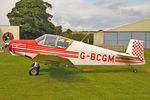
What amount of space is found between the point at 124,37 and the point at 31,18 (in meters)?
27.4

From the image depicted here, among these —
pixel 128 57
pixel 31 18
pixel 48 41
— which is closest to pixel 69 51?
pixel 48 41

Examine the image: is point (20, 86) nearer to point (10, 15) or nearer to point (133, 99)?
point (133, 99)

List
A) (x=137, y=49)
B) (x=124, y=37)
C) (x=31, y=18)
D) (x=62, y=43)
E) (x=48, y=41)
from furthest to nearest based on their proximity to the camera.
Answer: (x=124, y=37)
(x=31, y=18)
(x=137, y=49)
(x=62, y=43)
(x=48, y=41)

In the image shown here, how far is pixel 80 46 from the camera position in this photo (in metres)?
7.68

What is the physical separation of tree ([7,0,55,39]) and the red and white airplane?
29.7 metres

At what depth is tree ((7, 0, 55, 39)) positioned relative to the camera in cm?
3588

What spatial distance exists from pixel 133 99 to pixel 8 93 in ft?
13.5

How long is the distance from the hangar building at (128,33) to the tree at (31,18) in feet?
58.3


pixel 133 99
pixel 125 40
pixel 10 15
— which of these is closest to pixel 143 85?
pixel 133 99

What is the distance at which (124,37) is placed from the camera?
4212 cm

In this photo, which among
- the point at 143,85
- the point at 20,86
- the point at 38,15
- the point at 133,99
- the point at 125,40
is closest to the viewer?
the point at 133,99

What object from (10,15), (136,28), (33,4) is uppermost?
(33,4)

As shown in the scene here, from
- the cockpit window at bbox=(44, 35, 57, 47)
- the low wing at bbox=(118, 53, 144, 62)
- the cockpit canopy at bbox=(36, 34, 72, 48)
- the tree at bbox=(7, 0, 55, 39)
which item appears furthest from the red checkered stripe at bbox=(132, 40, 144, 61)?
the tree at bbox=(7, 0, 55, 39)

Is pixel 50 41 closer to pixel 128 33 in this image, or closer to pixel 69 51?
pixel 69 51
